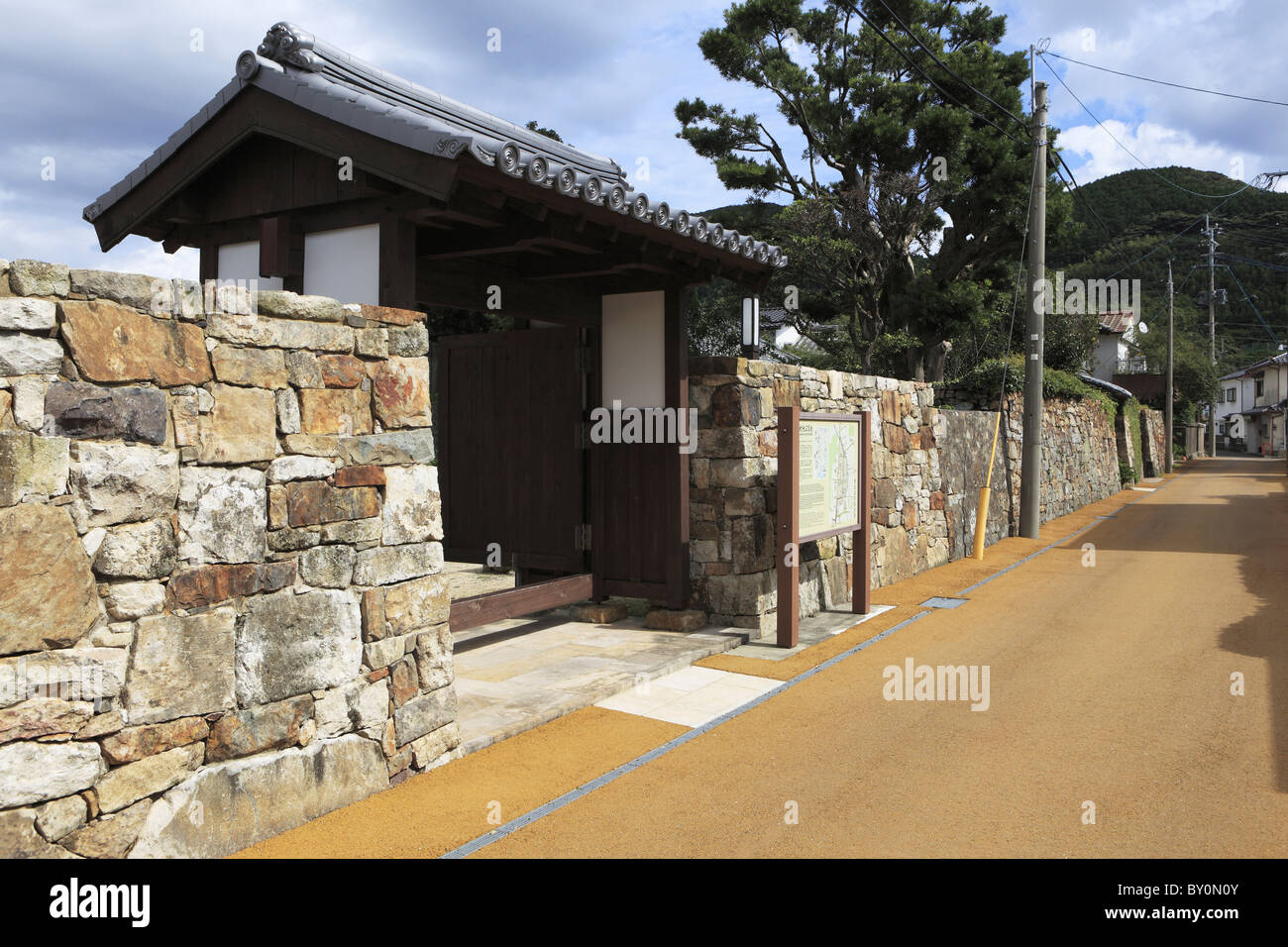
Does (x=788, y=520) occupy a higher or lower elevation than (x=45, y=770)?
higher

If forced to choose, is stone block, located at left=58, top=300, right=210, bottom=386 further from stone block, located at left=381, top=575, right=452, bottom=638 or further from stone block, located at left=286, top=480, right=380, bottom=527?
stone block, located at left=381, top=575, right=452, bottom=638

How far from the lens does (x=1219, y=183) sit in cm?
5144

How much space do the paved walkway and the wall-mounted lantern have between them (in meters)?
2.88

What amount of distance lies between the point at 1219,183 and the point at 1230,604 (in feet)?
174

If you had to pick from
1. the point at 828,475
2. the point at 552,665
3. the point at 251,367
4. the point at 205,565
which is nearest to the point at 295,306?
the point at 251,367

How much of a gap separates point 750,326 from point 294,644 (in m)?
5.91

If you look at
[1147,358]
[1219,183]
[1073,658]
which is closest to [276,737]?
[1073,658]

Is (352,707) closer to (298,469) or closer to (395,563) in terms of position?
(395,563)

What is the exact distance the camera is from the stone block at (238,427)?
3865mm

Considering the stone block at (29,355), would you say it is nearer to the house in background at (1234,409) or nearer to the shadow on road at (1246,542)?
the shadow on road at (1246,542)

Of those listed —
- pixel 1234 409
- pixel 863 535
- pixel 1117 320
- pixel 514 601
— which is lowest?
pixel 514 601

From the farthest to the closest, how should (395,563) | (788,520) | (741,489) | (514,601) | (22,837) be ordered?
(741,489), (788,520), (514,601), (395,563), (22,837)

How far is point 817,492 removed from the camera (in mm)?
8227

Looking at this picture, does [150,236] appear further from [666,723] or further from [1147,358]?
[1147,358]
